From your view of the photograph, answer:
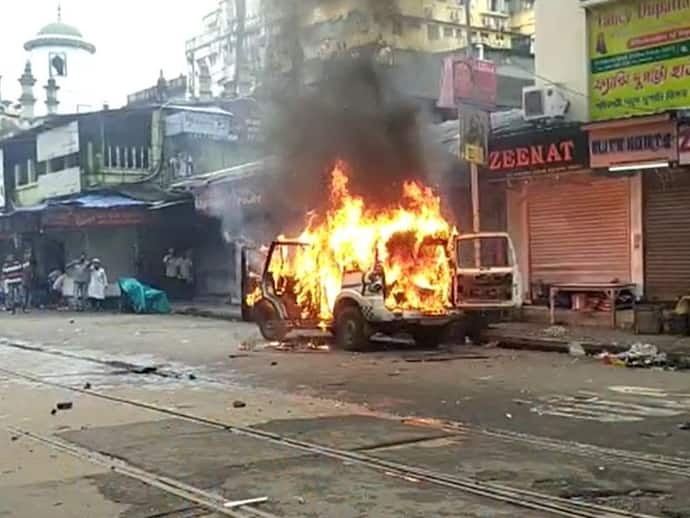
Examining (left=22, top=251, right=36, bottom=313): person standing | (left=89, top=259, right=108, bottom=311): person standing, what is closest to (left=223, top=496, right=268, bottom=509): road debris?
(left=89, top=259, right=108, bottom=311): person standing

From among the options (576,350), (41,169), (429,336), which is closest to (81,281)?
(41,169)

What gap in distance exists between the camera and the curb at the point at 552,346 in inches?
517

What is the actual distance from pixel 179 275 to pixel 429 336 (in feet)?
53.7

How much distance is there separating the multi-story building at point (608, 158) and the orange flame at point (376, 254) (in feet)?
8.68

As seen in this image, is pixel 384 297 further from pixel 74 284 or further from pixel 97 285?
pixel 74 284

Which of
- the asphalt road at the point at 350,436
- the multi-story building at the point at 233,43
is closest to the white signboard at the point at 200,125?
the multi-story building at the point at 233,43

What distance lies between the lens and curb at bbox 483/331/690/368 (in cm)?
1312

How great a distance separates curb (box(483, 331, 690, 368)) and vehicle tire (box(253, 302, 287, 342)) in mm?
3449

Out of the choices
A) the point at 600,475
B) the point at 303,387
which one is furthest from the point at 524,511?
the point at 303,387

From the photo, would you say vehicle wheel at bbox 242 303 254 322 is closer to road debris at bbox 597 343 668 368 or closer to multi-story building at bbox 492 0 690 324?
multi-story building at bbox 492 0 690 324

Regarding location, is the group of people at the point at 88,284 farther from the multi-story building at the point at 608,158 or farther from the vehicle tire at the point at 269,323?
the multi-story building at the point at 608,158

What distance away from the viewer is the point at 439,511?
18.1ft

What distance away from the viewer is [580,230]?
18.1 m

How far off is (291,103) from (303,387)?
829 centimetres
